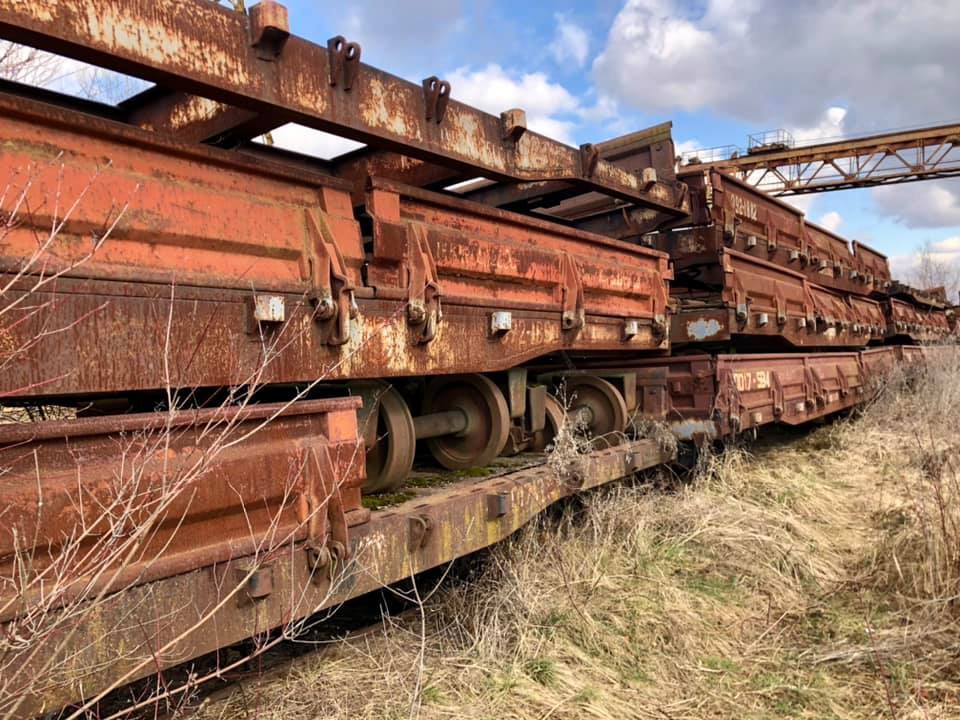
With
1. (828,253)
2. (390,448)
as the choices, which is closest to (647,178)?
(390,448)

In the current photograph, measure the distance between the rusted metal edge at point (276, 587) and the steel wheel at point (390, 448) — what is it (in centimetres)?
25

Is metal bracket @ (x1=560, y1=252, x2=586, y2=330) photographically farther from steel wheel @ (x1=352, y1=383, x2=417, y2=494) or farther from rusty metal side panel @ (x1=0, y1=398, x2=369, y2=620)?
rusty metal side panel @ (x1=0, y1=398, x2=369, y2=620)

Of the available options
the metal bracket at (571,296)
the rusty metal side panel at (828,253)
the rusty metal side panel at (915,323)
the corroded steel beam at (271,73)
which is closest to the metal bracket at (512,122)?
the corroded steel beam at (271,73)

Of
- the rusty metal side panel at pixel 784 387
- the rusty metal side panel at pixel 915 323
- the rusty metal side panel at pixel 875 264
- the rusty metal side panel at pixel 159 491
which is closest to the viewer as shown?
the rusty metal side panel at pixel 159 491

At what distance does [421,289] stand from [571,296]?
140 cm

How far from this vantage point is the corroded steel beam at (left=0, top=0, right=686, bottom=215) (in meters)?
2.08

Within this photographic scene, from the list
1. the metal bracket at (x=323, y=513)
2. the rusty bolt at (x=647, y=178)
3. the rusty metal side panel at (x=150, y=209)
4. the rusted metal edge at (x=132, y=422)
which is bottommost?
the metal bracket at (x=323, y=513)

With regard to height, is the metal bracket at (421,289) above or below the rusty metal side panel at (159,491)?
above

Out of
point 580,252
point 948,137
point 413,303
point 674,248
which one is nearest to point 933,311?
point 948,137

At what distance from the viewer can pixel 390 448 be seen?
3551 mm

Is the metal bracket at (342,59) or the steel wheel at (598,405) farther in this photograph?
the steel wheel at (598,405)

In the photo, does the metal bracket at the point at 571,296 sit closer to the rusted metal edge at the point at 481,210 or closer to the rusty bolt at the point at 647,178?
the rusted metal edge at the point at 481,210

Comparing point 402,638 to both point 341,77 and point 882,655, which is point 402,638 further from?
point 341,77

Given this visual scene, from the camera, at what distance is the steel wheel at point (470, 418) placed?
4.24m
